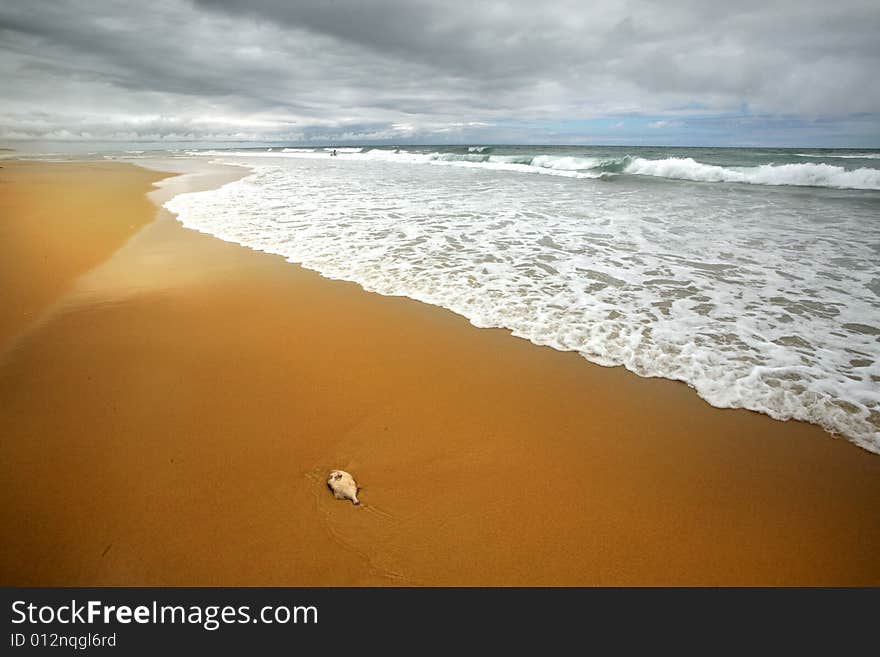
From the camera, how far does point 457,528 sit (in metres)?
2.19

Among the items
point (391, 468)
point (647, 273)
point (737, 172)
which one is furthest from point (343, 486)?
point (737, 172)

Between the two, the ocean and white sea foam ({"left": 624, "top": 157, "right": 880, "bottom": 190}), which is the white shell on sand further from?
white sea foam ({"left": 624, "top": 157, "right": 880, "bottom": 190})

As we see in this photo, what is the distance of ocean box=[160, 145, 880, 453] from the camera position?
3.57 metres

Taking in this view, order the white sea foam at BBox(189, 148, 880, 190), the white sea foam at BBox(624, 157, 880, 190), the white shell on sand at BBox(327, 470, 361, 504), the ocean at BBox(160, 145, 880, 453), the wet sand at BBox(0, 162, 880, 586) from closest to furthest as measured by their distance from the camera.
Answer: the wet sand at BBox(0, 162, 880, 586), the white shell on sand at BBox(327, 470, 361, 504), the ocean at BBox(160, 145, 880, 453), the white sea foam at BBox(624, 157, 880, 190), the white sea foam at BBox(189, 148, 880, 190)

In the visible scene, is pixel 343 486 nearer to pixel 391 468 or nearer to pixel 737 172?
pixel 391 468

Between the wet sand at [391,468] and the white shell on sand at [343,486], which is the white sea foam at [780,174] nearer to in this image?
the wet sand at [391,468]

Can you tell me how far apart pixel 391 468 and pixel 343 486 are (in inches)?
13.1

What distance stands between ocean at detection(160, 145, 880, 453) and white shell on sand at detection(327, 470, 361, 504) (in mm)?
2463

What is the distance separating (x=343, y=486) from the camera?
238 centimetres

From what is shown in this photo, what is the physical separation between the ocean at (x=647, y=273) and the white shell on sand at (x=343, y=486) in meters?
2.46

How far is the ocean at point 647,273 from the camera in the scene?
357 centimetres

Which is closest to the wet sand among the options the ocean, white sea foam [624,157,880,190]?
the ocean

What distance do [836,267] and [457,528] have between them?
797 centimetres
